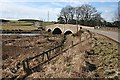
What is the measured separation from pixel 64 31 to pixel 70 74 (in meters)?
67.7

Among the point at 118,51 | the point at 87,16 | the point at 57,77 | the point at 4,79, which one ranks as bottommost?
the point at 4,79

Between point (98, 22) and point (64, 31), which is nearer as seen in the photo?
point (64, 31)

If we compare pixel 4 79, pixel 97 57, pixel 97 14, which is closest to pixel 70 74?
pixel 97 57

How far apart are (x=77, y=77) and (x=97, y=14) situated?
323ft

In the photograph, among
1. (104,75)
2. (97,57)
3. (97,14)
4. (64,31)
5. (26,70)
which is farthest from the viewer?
(97,14)

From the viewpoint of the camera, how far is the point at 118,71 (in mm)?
10273

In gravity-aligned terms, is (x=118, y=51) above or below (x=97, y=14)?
below

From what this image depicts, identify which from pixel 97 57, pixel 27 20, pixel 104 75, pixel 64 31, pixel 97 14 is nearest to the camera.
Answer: pixel 104 75

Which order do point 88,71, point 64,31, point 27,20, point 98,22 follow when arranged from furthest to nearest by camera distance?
1. point 27,20
2. point 98,22
3. point 64,31
4. point 88,71

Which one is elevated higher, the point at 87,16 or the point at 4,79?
the point at 87,16

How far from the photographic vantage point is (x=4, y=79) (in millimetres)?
15695

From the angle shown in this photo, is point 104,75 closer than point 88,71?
Yes

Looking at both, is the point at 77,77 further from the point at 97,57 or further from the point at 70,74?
the point at 97,57

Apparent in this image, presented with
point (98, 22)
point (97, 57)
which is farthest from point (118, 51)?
point (98, 22)
